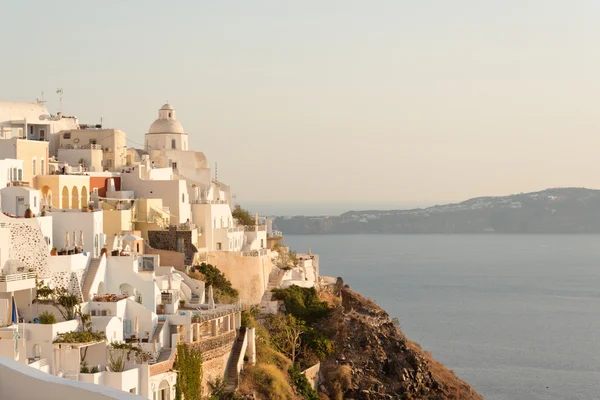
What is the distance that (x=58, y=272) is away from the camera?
23281 millimetres

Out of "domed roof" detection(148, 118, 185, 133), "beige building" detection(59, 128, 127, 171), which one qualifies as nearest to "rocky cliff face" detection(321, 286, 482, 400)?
"beige building" detection(59, 128, 127, 171)

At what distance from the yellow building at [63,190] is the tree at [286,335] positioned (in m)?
7.02

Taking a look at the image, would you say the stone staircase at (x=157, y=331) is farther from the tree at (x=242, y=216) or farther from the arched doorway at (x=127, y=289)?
the tree at (x=242, y=216)

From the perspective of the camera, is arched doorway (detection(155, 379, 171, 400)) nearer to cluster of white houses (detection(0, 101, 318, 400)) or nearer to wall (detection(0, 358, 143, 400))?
cluster of white houses (detection(0, 101, 318, 400))

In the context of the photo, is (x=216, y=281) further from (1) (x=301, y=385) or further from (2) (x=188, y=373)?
(2) (x=188, y=373)

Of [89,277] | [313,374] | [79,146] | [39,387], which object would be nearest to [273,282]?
[313,374]

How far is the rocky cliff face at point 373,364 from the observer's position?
1284 inches

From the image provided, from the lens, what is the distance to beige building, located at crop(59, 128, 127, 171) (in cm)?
3716

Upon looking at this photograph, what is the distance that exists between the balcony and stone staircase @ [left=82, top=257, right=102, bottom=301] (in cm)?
144

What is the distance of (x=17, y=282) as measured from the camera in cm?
2178

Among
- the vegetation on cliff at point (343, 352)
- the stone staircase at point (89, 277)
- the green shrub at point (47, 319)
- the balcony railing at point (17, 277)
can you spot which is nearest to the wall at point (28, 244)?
the balcony railing at point (17, 277)

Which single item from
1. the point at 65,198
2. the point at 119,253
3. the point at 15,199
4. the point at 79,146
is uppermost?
the point at 79,146

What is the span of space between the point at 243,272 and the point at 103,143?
25.1 ft

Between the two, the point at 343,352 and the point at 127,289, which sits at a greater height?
the point at 127,289
